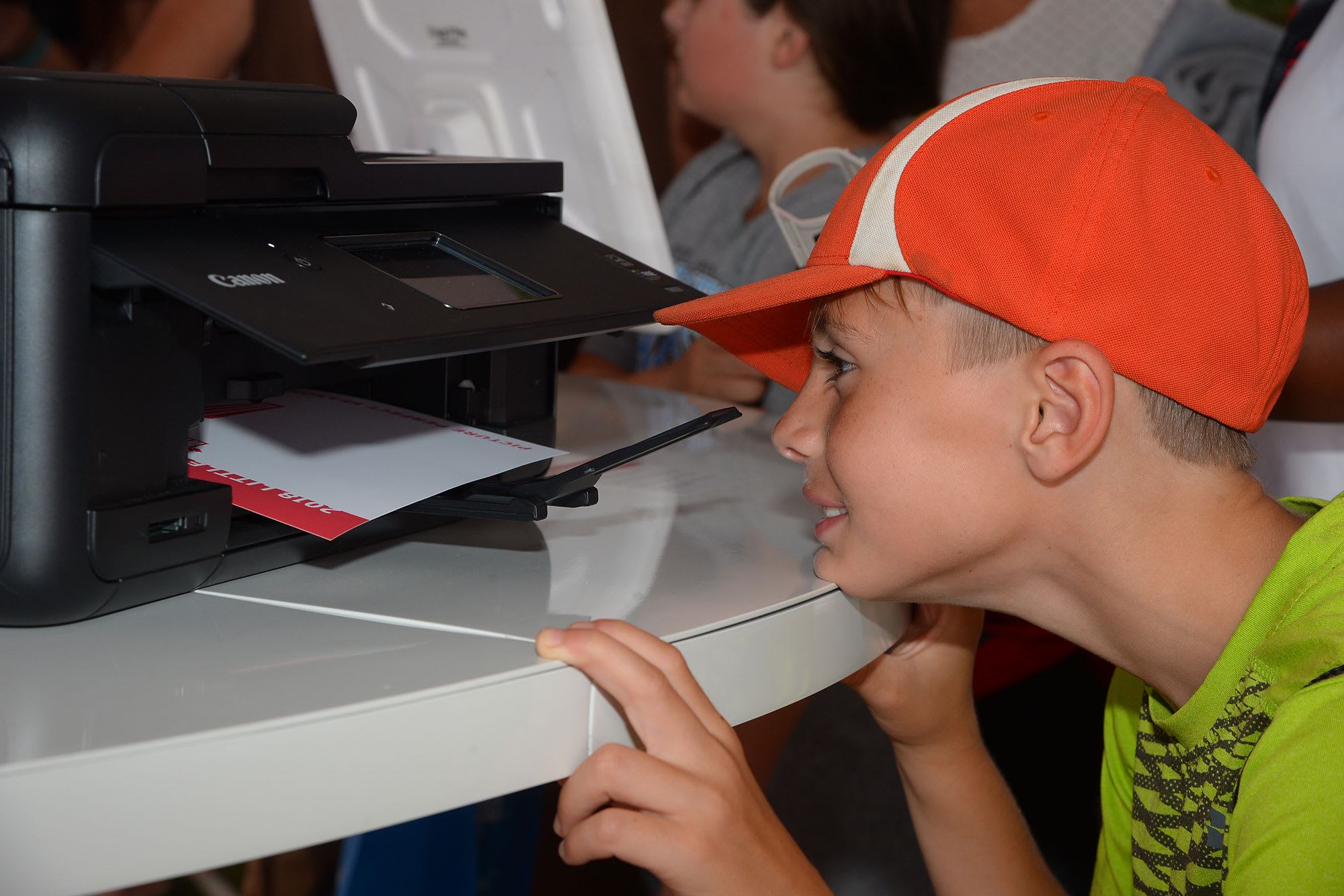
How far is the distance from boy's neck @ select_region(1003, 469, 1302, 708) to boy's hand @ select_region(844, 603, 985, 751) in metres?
0.15

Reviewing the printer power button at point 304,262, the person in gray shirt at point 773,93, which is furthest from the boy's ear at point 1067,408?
the person in gray shirt at point 773,93

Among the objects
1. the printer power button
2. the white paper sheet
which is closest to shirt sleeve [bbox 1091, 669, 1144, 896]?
the white paper sheet

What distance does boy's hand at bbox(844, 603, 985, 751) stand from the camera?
81 centimetres

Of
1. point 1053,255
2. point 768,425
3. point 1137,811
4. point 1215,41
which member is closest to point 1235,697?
point 1137,811

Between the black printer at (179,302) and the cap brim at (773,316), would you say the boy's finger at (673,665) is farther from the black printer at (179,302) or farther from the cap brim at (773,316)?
the cap brim at (773,316)

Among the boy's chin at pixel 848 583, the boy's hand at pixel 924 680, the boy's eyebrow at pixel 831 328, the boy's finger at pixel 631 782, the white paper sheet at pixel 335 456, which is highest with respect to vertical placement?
the boy's eyebrow at pixel 831 328

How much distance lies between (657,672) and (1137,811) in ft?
1.47

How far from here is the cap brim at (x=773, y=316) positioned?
63 centimetres

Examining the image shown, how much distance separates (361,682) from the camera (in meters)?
0.48

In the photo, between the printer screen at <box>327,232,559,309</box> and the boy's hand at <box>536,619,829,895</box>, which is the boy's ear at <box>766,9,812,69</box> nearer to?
the printer screen at <box>327,232,559,309</box>

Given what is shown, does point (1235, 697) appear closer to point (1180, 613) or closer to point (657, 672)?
point (1180, 613)

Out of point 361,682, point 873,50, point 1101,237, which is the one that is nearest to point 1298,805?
point 1101,237

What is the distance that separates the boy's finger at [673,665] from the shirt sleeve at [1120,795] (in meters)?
0.43

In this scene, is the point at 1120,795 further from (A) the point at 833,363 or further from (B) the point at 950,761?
(A) the point at 833,363
